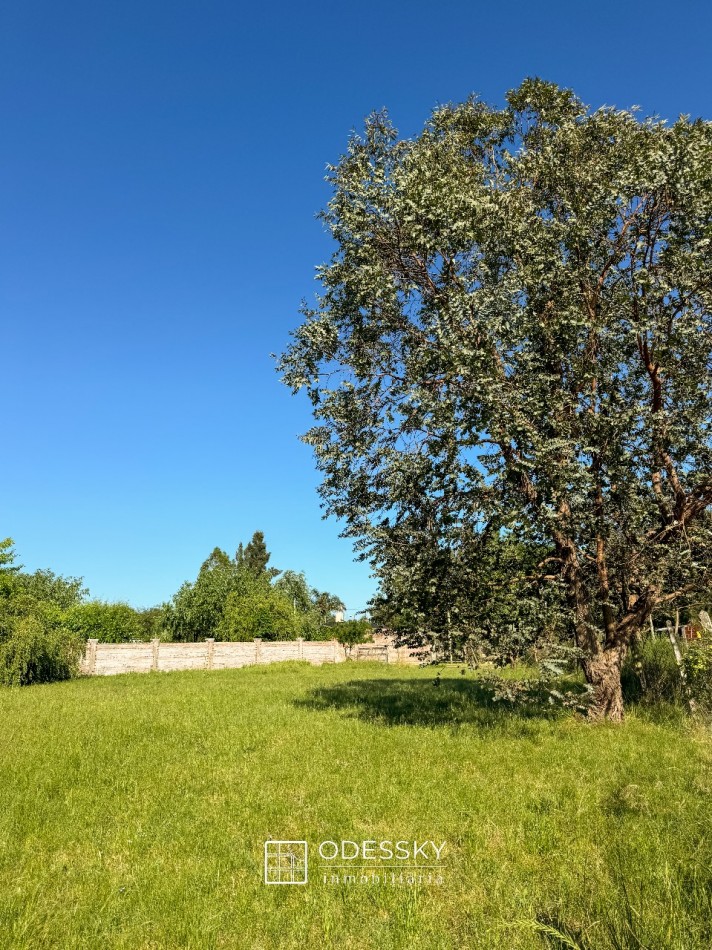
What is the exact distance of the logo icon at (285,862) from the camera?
19.6 ft

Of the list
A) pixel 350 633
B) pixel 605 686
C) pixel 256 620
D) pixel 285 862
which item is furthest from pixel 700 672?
pixel 256 620

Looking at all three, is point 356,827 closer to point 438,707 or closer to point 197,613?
point 438,707

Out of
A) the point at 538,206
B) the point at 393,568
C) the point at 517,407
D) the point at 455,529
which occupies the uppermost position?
the point at 538,206

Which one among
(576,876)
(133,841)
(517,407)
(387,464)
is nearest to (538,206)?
(517,407)

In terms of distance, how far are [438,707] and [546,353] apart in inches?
401

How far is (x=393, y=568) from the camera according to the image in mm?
12312

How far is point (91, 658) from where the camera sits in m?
32.2

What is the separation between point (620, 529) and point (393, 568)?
5.94 m

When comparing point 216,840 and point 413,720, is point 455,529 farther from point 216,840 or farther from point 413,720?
point 216,840

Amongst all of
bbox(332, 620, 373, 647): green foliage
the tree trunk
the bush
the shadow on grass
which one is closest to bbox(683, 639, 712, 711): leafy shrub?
the tree trunk

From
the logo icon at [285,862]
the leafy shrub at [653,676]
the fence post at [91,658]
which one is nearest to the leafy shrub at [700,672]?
the leafy shrub at [653,676]

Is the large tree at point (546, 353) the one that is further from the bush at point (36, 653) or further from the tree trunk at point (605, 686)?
the bush at point (36, 653)

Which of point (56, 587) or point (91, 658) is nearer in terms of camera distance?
point (91, 658)

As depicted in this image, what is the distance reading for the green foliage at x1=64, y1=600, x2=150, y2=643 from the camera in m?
46.1
